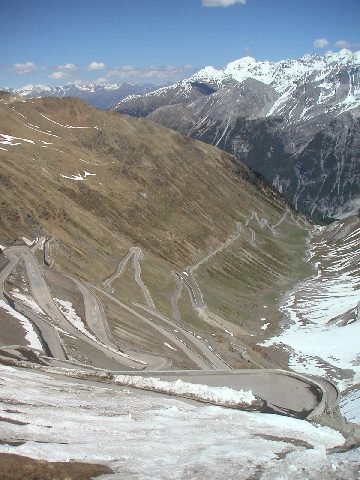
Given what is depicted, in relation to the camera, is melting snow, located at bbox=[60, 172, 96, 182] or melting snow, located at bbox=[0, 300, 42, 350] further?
melting snow, located at bbox=[60, 172, 96, 182]

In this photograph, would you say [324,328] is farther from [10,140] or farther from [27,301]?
[10,140]

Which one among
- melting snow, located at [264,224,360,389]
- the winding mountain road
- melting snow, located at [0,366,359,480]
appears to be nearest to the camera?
melting snow, located at [0,366,359,480]

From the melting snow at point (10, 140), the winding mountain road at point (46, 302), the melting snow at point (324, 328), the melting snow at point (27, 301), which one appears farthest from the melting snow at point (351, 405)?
the melting snow at point (10, 140)

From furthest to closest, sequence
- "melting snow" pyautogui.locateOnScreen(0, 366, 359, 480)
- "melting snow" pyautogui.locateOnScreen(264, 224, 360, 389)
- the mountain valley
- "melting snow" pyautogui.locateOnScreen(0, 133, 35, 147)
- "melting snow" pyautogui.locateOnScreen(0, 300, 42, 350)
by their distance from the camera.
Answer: "melting snow" pyautogui.locateOnScreen(0, 133, 35, 147) < "melting snow" pyautogui.locateOnScreen(264, 224, 360, 389) < "melting snow" pyautogui.locateOnScreen(0, 300, 42, 350) < the mountain valley < "melting snow" pyautogui.locateOnScreen(0, 366, 359, 480)

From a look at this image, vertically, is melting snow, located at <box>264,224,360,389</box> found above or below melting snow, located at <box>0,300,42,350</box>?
below

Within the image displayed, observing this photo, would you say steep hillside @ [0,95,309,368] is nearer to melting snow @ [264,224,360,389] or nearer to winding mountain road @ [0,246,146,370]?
winding mountain road @ [0,246,146,370]

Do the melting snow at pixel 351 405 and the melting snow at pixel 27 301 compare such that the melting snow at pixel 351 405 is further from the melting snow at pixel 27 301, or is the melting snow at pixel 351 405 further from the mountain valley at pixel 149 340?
the melting snow at pixel 27 301

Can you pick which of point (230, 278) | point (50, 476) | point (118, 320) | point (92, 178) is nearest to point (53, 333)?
point (118, 320)

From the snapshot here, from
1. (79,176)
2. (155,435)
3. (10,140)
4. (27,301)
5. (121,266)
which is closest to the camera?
(155,435)

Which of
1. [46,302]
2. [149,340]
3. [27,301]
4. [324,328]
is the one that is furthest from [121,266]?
[27,301]

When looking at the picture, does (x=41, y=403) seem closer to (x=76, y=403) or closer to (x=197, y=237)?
(x=76, y=403)

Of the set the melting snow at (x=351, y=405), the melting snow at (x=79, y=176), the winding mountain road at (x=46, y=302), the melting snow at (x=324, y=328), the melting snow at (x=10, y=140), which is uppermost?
the melting snow at (x=10, y=140)

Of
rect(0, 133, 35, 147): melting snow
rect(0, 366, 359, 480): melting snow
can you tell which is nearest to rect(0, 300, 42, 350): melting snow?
rect(0, 366, 359, 480): melting snow
